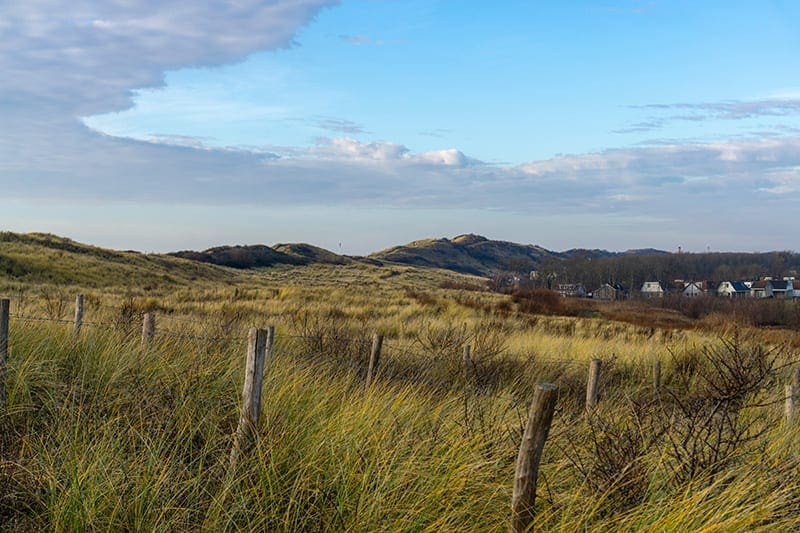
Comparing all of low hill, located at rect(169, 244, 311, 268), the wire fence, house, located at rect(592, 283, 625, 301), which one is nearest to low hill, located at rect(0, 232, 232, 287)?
low hill, located at rect(169, 244, 311, 268)

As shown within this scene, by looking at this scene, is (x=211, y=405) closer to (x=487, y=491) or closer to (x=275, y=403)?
(x=275, y=403)

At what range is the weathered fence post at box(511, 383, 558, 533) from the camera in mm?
3227

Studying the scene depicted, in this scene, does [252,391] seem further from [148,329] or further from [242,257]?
[242,257]

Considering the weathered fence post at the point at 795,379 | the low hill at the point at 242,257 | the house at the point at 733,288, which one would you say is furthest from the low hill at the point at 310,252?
the weathered fence post at the point at 795,379

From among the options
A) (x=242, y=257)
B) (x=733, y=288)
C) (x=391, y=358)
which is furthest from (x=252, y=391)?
(x=733, y=288)

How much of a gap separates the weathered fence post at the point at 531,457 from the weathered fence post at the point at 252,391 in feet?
6.08

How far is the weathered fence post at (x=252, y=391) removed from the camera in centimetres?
434

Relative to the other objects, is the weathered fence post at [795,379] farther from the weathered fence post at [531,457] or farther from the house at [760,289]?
the house at [760,289]

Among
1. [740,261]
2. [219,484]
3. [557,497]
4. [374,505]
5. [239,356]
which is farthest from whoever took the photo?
[740,261]

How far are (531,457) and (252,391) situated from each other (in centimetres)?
205

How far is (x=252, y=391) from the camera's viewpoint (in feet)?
14.7

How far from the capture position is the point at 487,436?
4.65 m

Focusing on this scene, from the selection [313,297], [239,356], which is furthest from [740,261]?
[239,356]

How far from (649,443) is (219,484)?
2.82 metres
